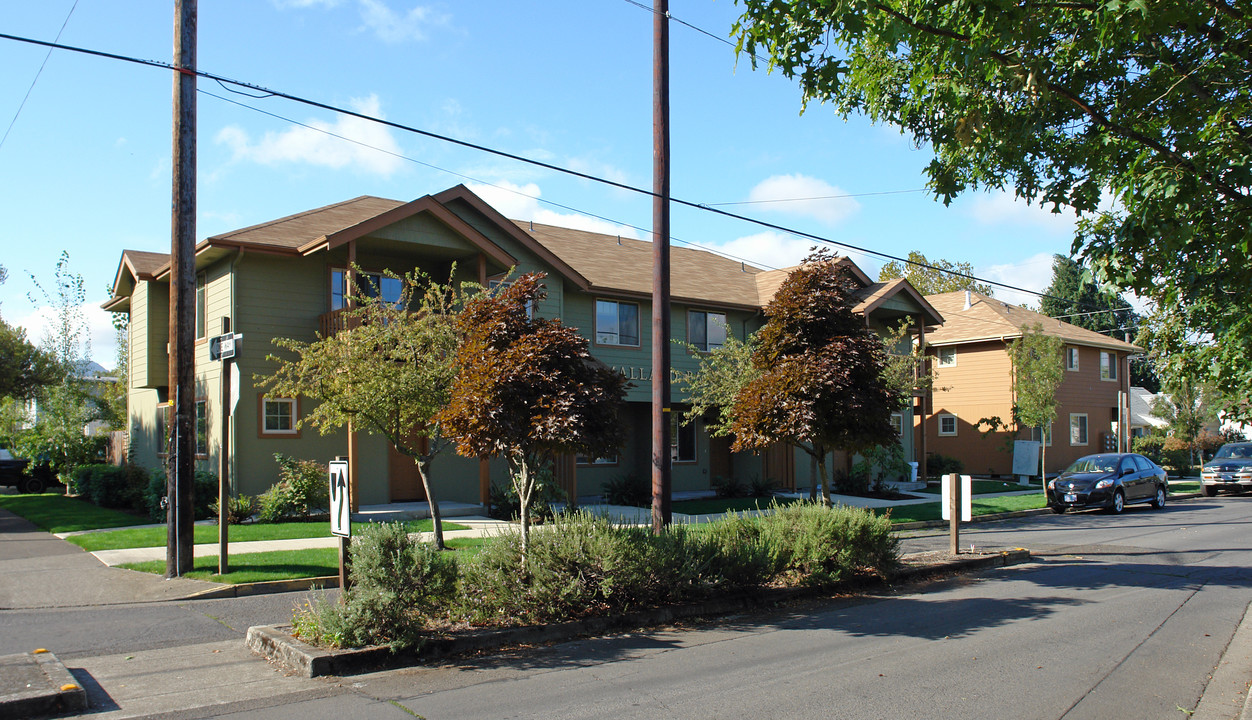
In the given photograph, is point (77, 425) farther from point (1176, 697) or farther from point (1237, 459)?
point (1237, 459)

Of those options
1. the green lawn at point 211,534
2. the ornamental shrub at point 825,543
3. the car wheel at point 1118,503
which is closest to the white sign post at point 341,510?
the ornamental shrub at point 825,543

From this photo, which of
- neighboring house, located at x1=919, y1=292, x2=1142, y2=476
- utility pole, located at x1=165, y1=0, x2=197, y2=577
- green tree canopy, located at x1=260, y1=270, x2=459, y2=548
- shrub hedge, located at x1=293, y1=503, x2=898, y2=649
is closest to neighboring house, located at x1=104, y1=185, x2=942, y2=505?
green tree canopy, located at x1=260, y1=270, x2=459, y2=548

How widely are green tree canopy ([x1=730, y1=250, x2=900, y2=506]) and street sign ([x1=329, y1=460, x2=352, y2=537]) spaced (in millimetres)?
6186

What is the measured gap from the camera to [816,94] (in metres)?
7.96

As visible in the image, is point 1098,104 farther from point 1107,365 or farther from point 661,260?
point 1107,365

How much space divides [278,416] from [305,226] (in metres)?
4.50

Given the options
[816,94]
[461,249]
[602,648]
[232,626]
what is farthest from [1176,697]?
[461,249]

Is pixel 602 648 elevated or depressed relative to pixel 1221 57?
depressed

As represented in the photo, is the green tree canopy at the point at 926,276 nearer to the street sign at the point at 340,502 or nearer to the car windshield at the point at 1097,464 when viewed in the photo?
Answer: the car windshield at the point at 1097,464

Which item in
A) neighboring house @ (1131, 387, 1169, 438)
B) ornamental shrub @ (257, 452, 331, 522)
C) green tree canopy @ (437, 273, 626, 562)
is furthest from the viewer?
neighboring house @ (1131, 387, 1169, 438)

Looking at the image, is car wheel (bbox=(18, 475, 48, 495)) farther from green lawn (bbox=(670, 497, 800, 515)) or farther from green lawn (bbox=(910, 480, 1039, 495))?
green lawn (bbox=(910, 480, 1039, 495))

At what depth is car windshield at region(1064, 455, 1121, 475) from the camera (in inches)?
925

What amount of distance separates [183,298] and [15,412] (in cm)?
3331

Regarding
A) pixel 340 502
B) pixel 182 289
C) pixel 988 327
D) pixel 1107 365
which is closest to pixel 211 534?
pixel 182 289
